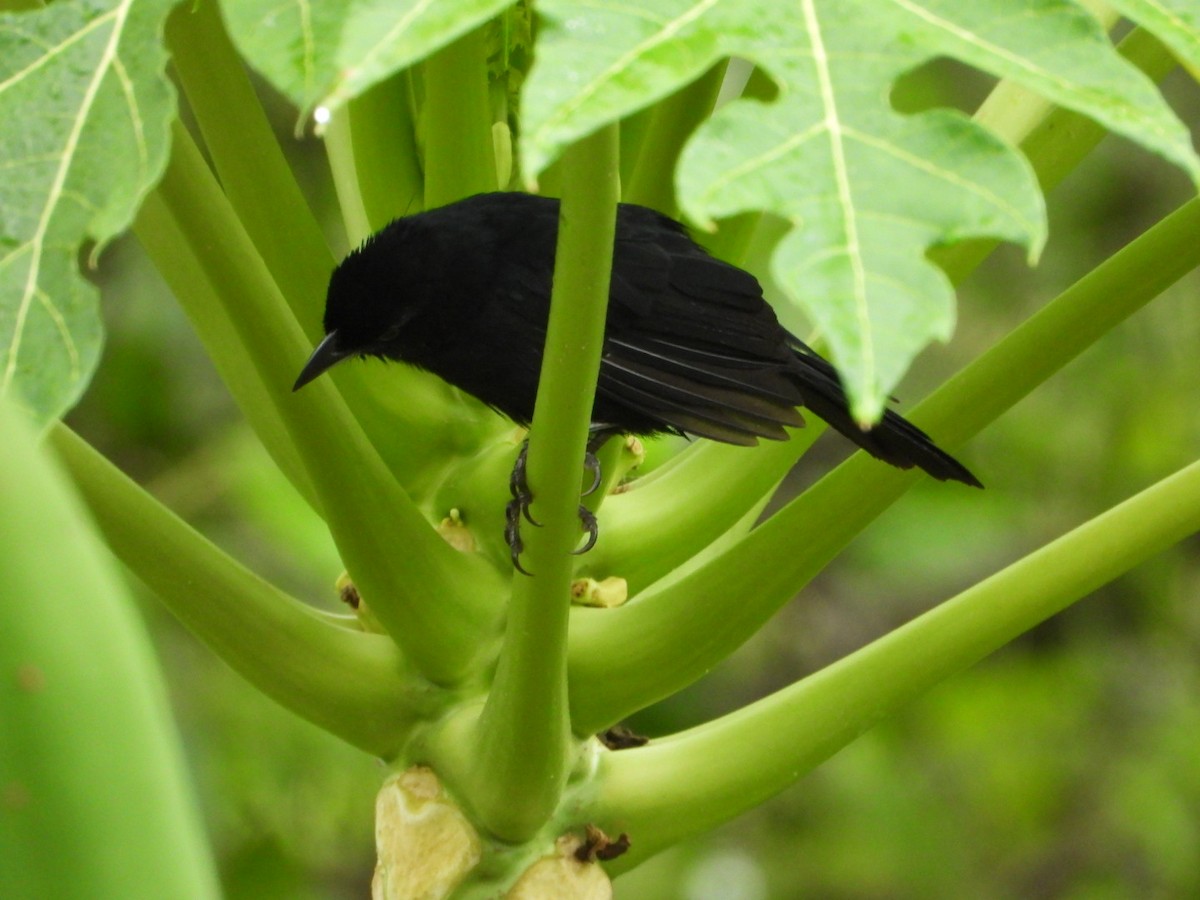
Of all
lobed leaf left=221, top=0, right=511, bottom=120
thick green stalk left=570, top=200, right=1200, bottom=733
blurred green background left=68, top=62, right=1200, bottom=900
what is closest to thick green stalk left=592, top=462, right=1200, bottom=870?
thick green stalk left=570, top=200, right=1200, bottom=733

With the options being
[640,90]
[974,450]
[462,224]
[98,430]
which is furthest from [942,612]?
[98,430]

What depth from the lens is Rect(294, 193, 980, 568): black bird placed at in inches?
63.7

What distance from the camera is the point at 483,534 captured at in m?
1.45

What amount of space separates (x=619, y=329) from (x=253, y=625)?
0.71m

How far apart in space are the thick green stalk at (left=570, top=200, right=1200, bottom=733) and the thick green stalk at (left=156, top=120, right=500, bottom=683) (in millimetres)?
110

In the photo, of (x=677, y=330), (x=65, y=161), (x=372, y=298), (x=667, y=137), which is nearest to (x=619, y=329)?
(x=677, y=330)

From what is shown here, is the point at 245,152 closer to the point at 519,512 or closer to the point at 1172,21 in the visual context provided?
the point at 519,512

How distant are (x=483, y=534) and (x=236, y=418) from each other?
1706 mm

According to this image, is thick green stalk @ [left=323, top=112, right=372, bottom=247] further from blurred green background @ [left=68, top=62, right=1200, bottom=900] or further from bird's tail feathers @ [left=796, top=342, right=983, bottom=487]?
blurred green background @ [left=68, top=62, right=1200, bottom=900]

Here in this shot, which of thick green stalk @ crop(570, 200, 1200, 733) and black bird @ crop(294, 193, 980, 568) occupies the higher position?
thick green stalk @ crop(570, 200, 1200, 733)

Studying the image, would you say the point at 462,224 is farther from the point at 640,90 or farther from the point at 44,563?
the point at 44,563

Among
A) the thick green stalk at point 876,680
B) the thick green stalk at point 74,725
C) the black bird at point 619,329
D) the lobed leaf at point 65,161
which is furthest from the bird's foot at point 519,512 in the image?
the thick green stalk at point 74,725

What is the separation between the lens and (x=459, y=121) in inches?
56.1

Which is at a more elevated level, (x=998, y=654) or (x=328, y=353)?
(x=328, y=353)
